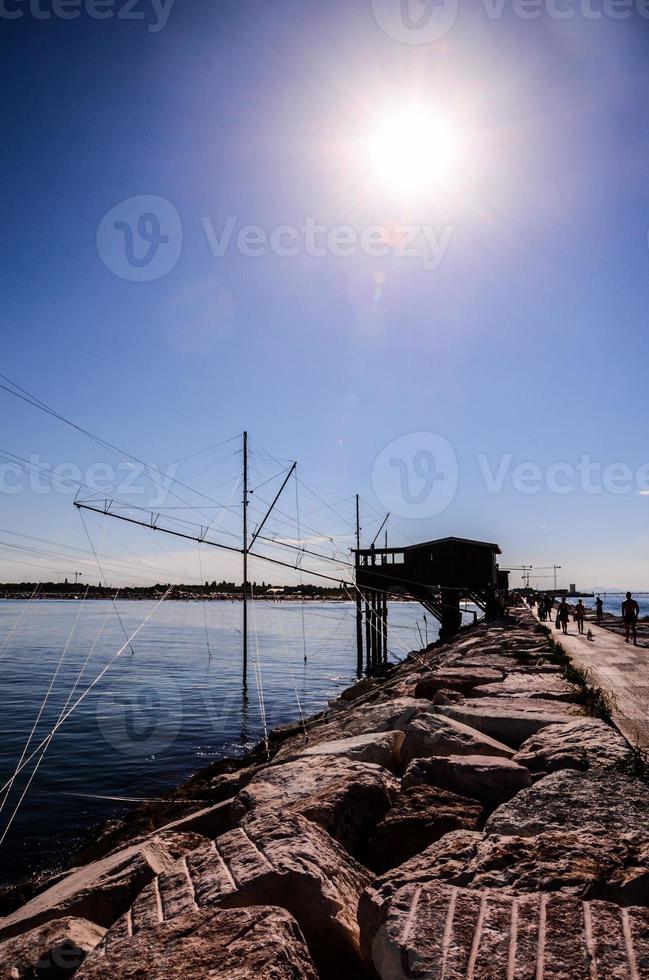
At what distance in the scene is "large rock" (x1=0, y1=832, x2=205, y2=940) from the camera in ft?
14.1

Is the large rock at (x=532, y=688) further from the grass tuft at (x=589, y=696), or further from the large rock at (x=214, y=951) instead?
the large rock at (x=214, y=951)

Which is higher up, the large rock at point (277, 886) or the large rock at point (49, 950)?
the large rock at point (277, 886)

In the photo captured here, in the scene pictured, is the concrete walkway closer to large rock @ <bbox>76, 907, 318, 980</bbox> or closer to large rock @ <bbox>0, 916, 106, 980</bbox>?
large rock @ <bbox>76, 907, 318, 980</bbox>

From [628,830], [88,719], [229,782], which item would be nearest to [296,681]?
[88,719]

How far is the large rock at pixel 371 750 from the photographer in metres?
6.62

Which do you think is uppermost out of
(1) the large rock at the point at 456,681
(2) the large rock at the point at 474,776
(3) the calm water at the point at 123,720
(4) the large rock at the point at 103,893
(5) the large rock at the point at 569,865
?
(5) the large rock at the point at 569,865

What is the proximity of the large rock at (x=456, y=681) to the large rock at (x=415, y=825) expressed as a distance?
590 centimetres

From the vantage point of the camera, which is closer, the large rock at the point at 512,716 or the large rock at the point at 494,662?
the large rock at the point at 512,716

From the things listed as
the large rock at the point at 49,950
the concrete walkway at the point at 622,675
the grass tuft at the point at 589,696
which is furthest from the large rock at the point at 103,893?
the grass tuft at the point at 589,696

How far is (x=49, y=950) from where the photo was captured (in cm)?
354

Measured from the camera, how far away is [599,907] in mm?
2910

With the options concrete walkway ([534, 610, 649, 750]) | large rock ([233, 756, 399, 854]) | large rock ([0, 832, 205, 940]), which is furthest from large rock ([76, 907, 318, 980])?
concrete walkway ([534, 610, 649, 750])

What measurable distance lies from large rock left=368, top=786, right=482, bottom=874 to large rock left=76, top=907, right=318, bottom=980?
5.39 ft

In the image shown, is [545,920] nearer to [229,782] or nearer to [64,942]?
[64,942]
